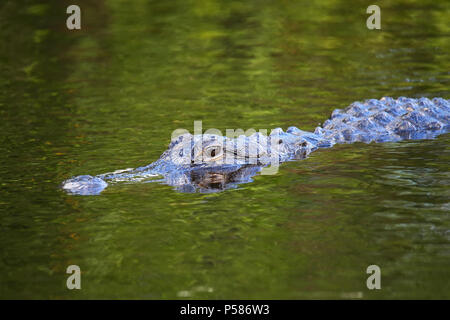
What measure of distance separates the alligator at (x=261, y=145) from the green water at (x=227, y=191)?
0.24 metres

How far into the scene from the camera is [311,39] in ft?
54.0

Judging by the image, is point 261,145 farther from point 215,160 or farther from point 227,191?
point 227,191

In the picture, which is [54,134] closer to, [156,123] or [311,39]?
[156,123]

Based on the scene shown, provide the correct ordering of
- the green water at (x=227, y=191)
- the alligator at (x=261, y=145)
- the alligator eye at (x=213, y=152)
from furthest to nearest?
the alligator eye at (x=213, y=152) → the alligator at (x=261, y=145) → the green water at (x=227, y=191)

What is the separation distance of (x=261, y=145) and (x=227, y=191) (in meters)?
1.36

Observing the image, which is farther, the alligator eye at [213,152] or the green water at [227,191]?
the alligator eye at [213,152]

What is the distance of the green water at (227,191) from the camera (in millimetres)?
5246

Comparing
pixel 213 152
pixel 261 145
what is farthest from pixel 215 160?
pixel 261 145

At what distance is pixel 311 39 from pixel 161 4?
658cm

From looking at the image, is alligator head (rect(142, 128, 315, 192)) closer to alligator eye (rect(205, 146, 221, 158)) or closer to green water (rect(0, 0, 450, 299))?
alligator eye (rect(205, 146, 221, 158))

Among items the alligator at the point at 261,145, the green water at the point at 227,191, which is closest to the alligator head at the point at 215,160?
the alligator at the point at 261,145

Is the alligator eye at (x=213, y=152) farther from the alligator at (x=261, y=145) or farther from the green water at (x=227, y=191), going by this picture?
the green water at (x=227, y=191)

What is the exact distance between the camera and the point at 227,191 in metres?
7.09

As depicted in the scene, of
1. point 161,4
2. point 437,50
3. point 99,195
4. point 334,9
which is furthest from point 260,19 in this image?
point 99,195
